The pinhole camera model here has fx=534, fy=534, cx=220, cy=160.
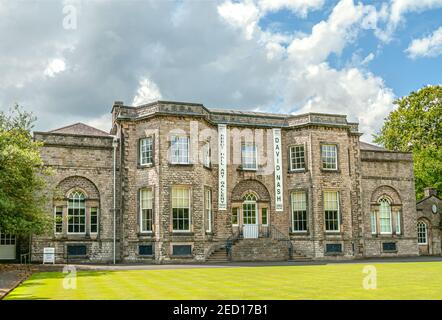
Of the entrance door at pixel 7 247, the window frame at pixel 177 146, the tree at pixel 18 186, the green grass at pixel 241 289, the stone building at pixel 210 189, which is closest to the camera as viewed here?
the green grass at pixel 241 289

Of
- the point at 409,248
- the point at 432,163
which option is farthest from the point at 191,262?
the point at 432,163

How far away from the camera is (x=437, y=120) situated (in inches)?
1870

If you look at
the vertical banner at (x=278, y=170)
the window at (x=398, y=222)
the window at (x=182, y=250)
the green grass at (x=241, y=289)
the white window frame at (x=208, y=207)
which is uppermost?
the vertical banner at (x=278, y=170)

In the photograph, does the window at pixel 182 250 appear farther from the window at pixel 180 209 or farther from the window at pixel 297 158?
A: the window at pixel 297 158

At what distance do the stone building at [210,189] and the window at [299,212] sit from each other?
7cm

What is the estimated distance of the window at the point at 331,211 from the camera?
1320 inches

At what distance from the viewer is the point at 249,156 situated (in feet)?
111

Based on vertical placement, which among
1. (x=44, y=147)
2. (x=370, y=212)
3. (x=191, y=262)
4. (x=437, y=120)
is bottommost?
(x=191, y=262)

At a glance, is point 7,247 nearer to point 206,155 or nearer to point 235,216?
point 206,155

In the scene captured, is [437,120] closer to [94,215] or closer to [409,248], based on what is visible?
[409,248]

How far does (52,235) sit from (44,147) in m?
5.04

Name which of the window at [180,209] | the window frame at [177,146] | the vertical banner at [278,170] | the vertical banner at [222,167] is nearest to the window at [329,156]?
the vertical banner at [278,170]
